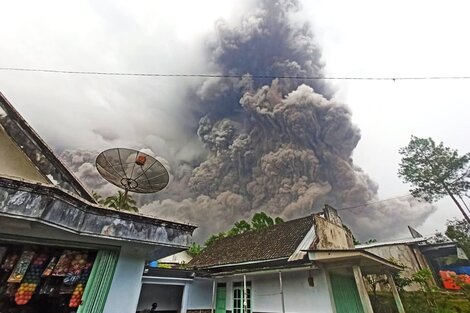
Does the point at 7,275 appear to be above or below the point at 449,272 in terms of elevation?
below

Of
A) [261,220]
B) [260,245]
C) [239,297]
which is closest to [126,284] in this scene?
[239,297]

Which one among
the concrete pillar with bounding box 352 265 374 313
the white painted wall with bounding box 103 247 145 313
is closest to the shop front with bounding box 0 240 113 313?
the white painted wall with bounding box 103 247 145 313

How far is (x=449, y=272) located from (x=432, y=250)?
153 cm

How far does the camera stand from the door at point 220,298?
11594 millimetres

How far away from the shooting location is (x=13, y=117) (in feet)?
13.8

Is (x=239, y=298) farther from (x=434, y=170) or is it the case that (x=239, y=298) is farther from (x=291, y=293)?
(x=434, y=170)

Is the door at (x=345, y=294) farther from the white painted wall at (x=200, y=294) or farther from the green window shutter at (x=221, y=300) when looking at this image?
the white painted wall at (x=200, y=294)

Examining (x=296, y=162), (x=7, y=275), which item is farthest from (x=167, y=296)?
(x=296, y=162)

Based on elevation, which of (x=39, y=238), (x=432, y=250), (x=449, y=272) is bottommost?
(x=39, y=238)

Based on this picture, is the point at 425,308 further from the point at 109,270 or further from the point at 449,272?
the point at 109,270

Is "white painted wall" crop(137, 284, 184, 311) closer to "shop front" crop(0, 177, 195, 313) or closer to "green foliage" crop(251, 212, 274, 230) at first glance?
"shop front" crop(0, 177, 195, 313)

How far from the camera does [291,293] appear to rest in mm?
9508

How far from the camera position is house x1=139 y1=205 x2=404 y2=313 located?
8.27 m

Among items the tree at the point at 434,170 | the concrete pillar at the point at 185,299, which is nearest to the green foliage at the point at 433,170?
the tree at the point at 434,170
